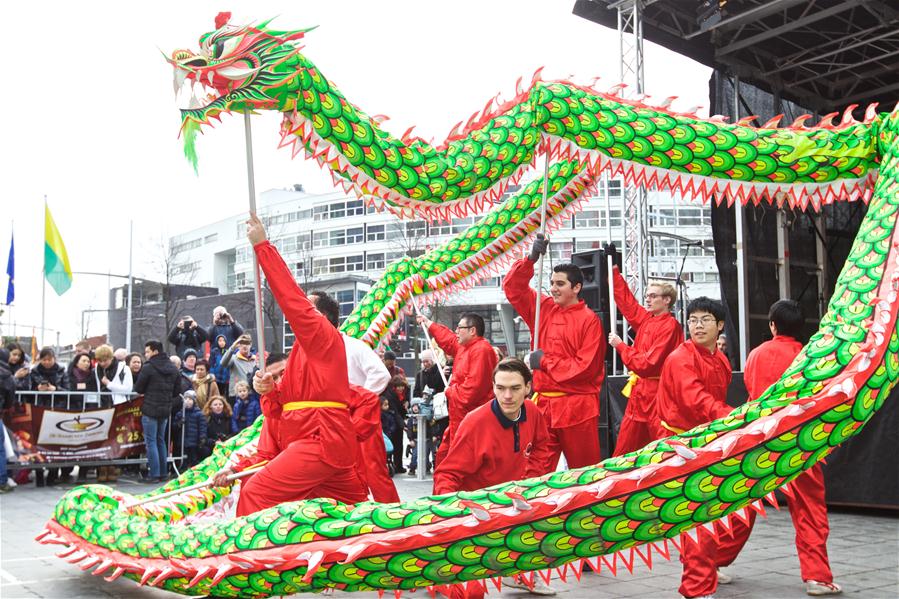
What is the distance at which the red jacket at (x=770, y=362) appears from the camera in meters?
5.19

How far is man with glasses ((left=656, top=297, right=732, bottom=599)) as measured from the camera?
4293mm

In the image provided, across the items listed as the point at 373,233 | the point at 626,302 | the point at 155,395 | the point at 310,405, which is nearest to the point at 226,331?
the point at 155,395

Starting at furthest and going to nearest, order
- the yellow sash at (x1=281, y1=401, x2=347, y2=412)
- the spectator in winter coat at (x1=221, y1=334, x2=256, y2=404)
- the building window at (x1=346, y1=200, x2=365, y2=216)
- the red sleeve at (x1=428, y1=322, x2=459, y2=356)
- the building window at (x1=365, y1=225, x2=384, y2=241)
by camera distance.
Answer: the building window at (x1=346, y1=200, x2=365, y2=216) → the building window at (x1=365, y1=225, x2=384, y2=241) → the spectator in winter coat at (x1=221, y1=334, x2=256, y2=404) → the red sleeve at (x1=428, y1=322, x2=459, y2=356) → the yellow sash at (x1=281, y1=401, x2=347, y2=412)

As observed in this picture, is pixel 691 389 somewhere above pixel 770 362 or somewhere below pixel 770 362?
below

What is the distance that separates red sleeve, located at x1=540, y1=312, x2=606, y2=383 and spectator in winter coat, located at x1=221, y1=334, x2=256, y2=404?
6022mm

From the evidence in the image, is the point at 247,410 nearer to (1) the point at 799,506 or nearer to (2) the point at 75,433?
(2) the point at 75,433

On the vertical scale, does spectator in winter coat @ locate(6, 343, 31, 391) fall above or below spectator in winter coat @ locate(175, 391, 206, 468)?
above

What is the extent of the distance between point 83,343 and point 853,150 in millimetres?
10081

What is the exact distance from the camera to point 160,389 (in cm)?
1051

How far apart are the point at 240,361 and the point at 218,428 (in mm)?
1098

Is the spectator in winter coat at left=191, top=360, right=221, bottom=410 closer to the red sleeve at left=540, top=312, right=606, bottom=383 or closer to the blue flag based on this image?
the red sleeve at left=540, top=312, right=606, bottom=383

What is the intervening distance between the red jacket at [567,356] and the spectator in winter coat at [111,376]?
24.1 ft

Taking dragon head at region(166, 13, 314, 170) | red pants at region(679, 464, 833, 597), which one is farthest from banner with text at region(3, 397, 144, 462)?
red pants at region(679, 464, 833, 597)

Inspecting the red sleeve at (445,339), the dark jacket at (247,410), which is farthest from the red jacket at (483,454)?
the dark jacket at (247,410)
